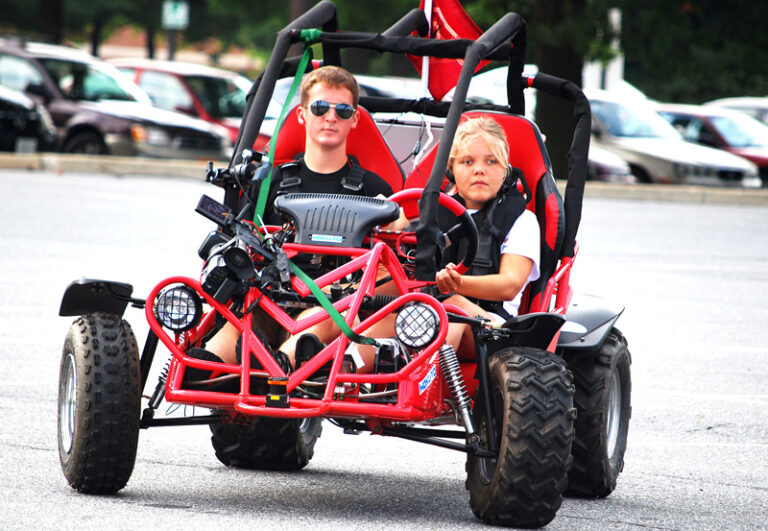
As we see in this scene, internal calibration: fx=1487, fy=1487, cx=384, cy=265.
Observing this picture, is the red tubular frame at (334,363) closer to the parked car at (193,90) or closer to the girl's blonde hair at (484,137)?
the girl's blonde hair at (484,137)

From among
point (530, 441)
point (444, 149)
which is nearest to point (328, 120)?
point (444, 149)

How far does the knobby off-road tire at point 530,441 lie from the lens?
16.8ft

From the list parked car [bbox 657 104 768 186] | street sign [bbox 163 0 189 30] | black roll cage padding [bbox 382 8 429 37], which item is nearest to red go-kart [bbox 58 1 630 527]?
black roll cage padding [bbox 382 8 429 37]

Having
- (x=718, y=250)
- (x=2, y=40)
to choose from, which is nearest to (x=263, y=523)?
(x=718, y=250)

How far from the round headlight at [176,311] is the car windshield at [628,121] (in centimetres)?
1950

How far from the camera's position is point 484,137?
6.02 meters

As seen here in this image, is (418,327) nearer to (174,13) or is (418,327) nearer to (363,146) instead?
(363,146)

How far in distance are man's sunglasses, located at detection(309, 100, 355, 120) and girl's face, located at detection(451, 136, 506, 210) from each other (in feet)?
1.63

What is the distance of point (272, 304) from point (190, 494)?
0.88 metres

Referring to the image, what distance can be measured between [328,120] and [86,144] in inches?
696

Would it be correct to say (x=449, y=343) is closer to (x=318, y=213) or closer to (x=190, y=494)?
(x=318, y=213)

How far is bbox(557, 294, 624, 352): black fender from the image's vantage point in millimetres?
6098

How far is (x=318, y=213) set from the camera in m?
5.61

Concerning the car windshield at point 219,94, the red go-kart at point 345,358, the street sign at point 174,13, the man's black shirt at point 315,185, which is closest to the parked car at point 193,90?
the car windshield at point 219,94
